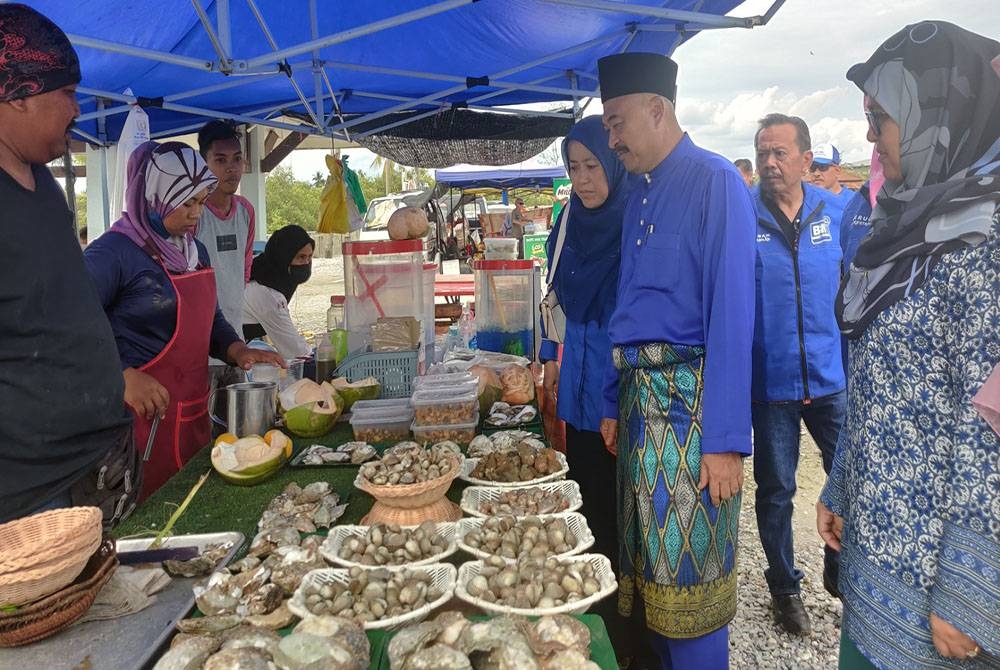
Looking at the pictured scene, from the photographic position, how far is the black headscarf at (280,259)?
4.53 metres

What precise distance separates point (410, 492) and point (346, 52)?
11.8ft

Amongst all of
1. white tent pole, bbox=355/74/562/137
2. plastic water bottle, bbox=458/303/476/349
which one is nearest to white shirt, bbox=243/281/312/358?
plastic water bottle, bbox=458/303/476/349

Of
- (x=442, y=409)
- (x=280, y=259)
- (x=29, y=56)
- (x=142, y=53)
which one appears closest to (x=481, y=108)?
(x=280, y=259)

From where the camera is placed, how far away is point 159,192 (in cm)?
237

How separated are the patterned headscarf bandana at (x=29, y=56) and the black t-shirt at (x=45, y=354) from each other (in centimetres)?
21

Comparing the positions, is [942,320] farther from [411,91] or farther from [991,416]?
[411,91]

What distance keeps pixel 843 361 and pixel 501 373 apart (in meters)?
1.61

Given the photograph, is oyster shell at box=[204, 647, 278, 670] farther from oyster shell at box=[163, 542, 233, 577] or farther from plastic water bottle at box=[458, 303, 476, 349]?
plastic water bottle at box=[458, 303, 476, 349]

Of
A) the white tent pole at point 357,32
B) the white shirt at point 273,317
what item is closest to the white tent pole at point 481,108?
the white shirt at point 273,317

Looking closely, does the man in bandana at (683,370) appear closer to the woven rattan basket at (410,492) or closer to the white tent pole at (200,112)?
the woven rattan basket at (410,492)

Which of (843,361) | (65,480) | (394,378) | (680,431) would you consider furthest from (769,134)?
(65,480)

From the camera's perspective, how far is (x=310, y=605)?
1.26 m

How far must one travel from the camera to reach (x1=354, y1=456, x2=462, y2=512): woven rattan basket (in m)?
1.68

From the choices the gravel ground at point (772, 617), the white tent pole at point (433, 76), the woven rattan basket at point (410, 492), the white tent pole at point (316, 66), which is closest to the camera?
the woven rattan basket at point (410, 492)
